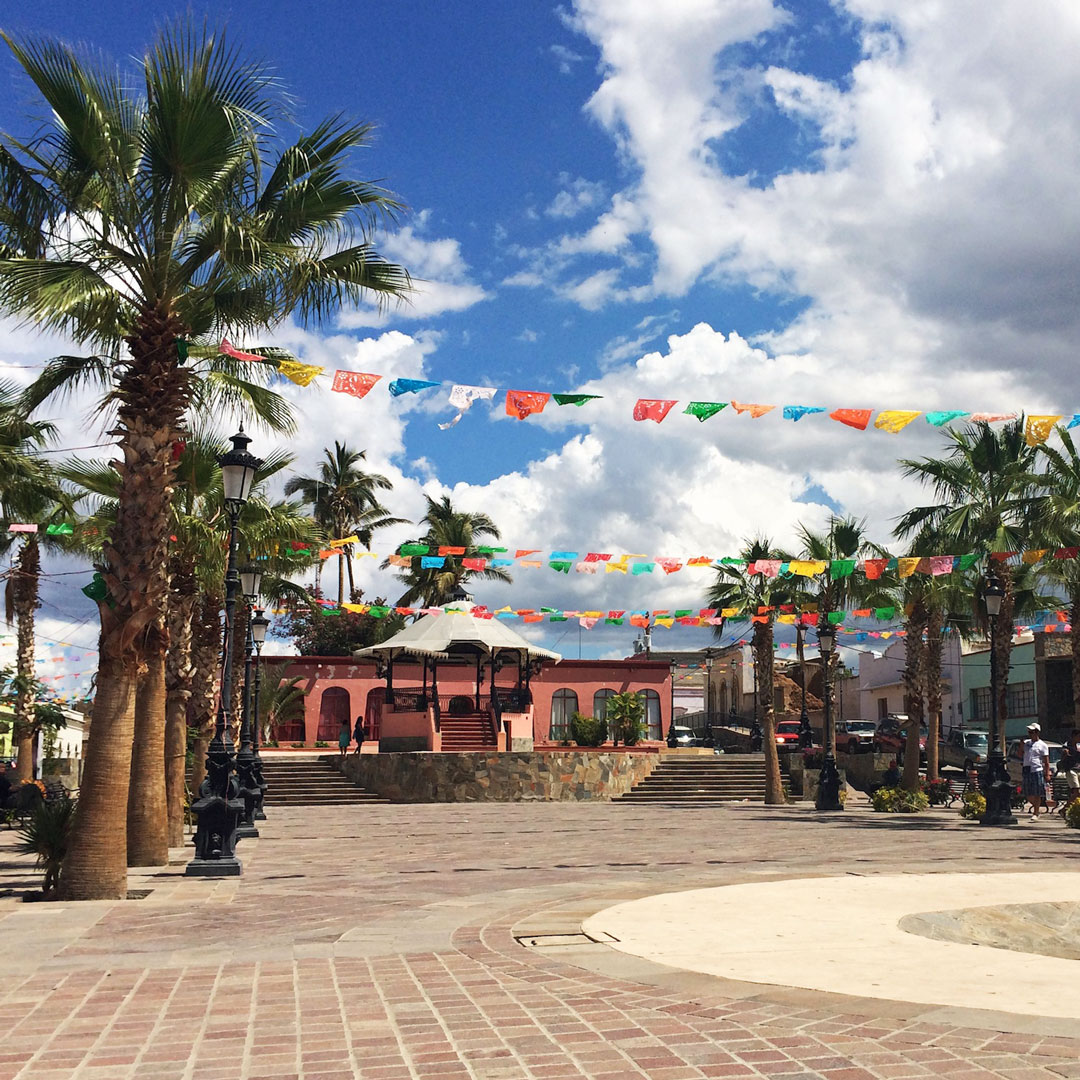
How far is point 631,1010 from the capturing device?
5.76 metres

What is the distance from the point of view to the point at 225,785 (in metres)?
13.6

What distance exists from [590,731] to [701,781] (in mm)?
6344

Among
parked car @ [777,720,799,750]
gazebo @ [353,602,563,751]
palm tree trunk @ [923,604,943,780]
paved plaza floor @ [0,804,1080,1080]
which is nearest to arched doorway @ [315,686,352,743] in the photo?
gazebo @ [353,602,563,751]

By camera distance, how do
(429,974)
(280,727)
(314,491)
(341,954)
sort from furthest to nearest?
(314,491) → (280,727) → (341,954) → (429,974)

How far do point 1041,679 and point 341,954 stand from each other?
150ft

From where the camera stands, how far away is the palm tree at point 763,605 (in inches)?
1109

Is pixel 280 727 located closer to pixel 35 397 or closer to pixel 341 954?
pixel 35 397

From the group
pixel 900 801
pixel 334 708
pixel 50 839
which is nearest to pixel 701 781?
pixel 900 801

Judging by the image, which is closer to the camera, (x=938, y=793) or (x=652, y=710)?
(x=938, y=793)

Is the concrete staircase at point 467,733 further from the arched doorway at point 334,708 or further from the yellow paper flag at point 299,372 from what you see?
the yellow paper flag at point 299,372

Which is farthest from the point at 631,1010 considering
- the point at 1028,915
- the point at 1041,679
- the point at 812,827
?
the point at 1041,679

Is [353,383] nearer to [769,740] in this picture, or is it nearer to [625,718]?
[769,740]

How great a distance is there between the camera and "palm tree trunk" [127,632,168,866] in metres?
13.7

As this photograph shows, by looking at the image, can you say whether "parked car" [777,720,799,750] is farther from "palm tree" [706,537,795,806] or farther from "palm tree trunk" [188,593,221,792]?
"palm tree trunk" [188,593,221,792]
